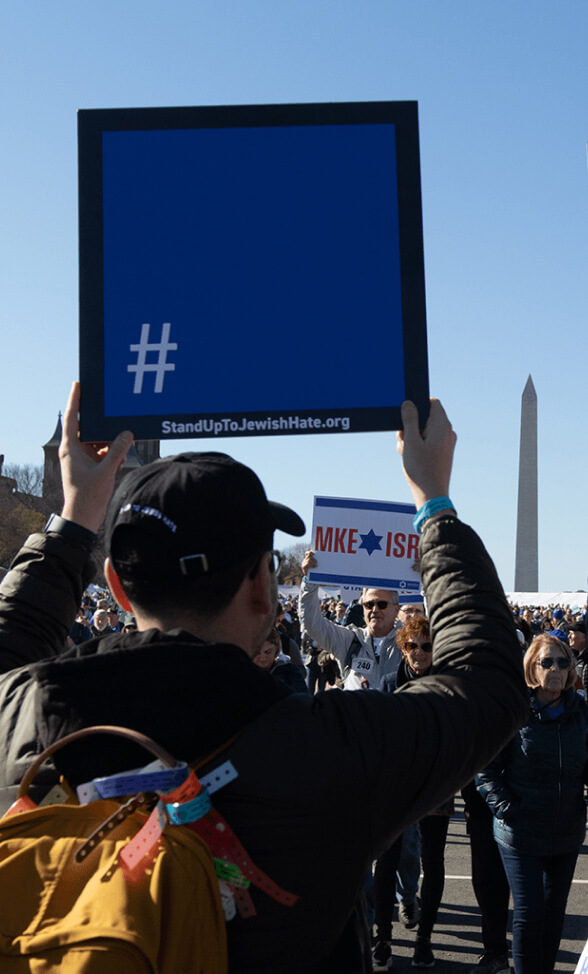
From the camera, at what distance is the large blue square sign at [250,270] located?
2379 mm

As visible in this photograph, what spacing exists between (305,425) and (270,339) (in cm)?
21

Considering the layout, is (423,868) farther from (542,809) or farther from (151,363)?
(151,363)

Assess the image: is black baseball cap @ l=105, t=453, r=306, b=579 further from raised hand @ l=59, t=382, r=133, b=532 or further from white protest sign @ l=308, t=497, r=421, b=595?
white protest sign @ l=308, t=497, r=421, b=595

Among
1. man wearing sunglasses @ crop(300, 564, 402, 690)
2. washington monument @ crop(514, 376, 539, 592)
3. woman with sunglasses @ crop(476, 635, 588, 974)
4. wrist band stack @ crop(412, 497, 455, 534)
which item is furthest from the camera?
washington monument @ crop(514, 376, 539, 592)

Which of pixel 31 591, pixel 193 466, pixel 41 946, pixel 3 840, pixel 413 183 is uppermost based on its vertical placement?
pixel 413 183

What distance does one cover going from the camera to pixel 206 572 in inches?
61.1

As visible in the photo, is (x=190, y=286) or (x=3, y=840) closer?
(x=3, y=840)

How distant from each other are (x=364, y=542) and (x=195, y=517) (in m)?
8.57

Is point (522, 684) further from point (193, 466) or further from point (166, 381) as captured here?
point (166, 381)

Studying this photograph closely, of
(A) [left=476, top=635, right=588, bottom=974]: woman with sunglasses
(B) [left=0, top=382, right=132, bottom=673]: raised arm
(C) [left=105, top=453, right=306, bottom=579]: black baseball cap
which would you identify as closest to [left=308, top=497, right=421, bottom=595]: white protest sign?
(A) [left=476, top=635, right=588, bottom=974]: woman with sunglasses

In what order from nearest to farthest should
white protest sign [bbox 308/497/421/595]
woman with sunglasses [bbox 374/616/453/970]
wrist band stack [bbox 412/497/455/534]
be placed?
1. wrist band stack [bbox 412/497/455/534]
2. woman with sunglasses [bbox 374/616/453/970]
3. white protest sign [bbox 308/497/421/595]

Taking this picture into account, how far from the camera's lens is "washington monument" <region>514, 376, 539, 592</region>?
47812mm

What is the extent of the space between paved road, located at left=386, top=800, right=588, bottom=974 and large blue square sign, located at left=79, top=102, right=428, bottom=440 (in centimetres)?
480

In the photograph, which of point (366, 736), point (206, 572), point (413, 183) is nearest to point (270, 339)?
point (413, 183)
